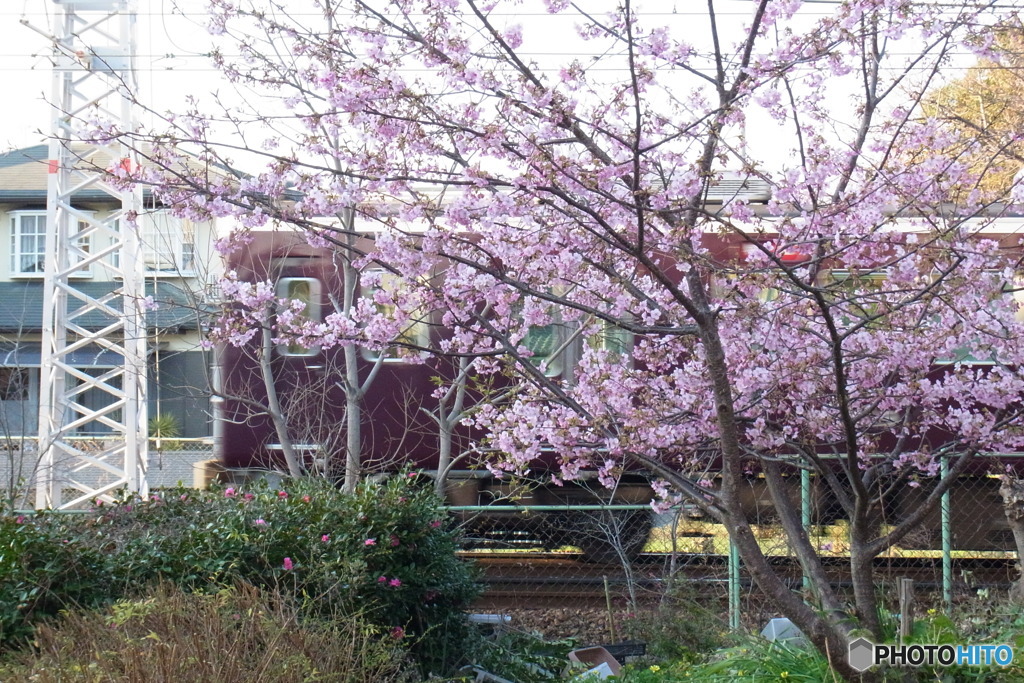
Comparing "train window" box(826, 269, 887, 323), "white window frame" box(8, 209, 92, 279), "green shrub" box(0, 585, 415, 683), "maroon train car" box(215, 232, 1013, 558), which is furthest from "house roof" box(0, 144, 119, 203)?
"train window" box(826, 269, 887, 323)

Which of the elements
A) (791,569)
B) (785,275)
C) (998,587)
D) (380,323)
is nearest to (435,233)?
(380,323)

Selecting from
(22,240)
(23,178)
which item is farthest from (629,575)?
(23,178)

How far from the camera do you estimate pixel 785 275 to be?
131 inches

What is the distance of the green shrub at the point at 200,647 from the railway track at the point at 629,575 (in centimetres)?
295

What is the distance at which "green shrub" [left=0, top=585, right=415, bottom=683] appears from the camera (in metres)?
2.71

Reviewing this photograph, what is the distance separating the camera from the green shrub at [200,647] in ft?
8.91

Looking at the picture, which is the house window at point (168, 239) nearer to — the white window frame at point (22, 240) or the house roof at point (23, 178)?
the white window frame at point (22, 240)

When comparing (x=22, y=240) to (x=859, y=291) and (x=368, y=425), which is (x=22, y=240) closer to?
(x=368, y=425)

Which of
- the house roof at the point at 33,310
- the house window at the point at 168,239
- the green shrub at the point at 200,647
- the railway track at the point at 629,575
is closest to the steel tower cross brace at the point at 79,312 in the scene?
the house window at the point at 168,239

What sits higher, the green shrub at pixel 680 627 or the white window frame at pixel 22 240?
the white window frame at pixel 22 240

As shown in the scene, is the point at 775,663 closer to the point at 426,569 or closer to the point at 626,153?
the point at 426,569

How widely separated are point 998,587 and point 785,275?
13.9 feet

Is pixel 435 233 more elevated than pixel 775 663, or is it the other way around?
pixel 435 233

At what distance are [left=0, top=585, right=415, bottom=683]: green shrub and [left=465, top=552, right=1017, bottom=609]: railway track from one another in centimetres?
295
